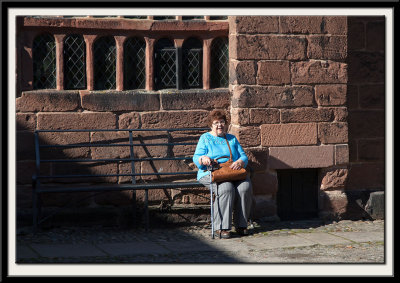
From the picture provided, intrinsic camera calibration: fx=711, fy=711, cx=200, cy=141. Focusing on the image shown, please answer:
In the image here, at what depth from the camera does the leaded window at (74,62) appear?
7.54 metres

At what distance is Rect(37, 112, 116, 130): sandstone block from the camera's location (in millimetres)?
7395

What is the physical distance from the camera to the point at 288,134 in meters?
7.78

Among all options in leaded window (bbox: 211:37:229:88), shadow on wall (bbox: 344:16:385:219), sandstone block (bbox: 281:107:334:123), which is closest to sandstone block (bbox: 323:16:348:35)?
shadow on wall (bbox: 344:16:385:219)

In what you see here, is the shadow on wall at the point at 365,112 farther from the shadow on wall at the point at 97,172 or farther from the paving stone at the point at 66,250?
the paving stone at the point at 66,250

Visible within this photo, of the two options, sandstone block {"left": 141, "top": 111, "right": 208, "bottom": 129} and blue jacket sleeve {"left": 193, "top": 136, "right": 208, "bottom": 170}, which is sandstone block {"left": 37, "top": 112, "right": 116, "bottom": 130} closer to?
sandstone block {"left": 141, "top": 111, "right": 208, "bottom": 129}

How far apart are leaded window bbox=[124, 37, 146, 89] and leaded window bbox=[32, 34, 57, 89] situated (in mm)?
776

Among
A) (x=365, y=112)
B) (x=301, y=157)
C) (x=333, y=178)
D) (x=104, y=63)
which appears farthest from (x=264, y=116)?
(x=104, y=63)

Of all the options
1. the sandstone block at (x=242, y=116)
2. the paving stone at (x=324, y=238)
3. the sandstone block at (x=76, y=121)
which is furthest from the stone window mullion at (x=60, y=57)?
the paving stone at (x=324, y=238)

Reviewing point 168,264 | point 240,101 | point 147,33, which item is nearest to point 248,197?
point 240,101

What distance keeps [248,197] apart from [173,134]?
1.17 meters

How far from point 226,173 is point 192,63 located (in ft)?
5.01

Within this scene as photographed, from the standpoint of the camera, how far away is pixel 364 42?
26.9 ft

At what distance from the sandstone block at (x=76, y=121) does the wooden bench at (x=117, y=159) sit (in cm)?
7

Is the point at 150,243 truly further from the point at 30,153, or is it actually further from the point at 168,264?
the point at 30,153
